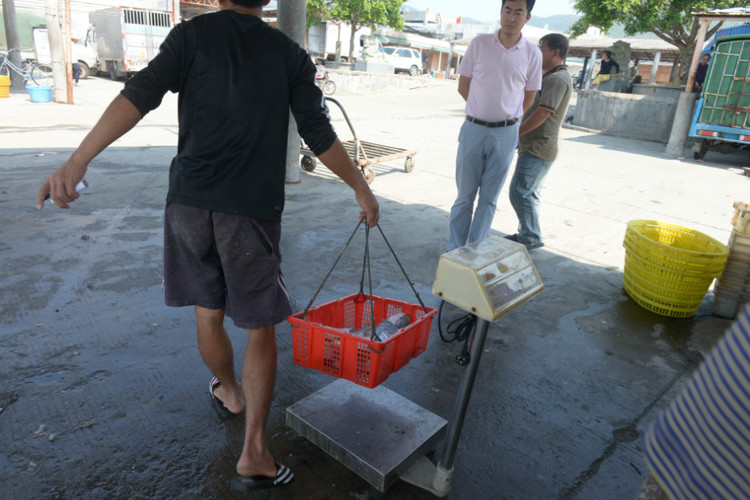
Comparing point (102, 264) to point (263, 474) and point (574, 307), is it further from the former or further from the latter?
A: point (574, 307)

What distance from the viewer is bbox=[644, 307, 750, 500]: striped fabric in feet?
2.72

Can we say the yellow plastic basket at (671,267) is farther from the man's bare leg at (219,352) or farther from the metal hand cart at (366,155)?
the metal hand cart at (366,155)

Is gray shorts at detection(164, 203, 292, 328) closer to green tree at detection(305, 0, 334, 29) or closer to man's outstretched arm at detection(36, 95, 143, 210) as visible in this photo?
man's outstretched arm at detection(36, 95, 143, 210)

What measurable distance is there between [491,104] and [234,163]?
2781 mm

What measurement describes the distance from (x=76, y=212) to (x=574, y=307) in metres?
5.01

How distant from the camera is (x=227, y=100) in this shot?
181 cm

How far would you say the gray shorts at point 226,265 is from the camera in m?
1.91

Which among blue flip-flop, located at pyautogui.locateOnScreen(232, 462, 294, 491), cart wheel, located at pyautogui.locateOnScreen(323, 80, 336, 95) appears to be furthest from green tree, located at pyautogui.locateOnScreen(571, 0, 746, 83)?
blue flip-flop, located at pyautogui.locateOnScreen(232, 462, 294, 491)

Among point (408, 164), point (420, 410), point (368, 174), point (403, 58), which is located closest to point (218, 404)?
point (420, 410)

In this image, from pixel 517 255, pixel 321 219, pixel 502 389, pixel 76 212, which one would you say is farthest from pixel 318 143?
pixel 76 212

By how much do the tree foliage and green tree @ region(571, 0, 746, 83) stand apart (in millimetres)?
14960

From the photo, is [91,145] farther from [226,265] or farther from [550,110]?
[550,110]

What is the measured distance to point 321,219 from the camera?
562 centimetres

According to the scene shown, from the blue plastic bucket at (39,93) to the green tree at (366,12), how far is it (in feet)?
67.7
